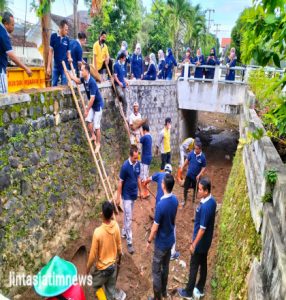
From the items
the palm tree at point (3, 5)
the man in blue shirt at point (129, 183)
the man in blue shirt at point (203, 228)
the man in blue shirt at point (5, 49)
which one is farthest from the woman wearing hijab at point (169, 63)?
the palm tree at point (3, 5)

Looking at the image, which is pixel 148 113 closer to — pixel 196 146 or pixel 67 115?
pixel 196 146

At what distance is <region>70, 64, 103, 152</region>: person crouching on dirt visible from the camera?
6297 millimetres

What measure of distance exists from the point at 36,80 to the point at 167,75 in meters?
6.81

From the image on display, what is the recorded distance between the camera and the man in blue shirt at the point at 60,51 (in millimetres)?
6636

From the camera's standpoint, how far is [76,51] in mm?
7129

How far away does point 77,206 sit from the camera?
654 cm

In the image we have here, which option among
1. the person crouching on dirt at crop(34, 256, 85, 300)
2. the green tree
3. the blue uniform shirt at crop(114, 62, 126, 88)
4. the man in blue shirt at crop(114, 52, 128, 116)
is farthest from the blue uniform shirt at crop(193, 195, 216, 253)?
the green tree

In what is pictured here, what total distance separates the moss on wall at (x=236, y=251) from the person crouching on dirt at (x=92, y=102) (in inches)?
128

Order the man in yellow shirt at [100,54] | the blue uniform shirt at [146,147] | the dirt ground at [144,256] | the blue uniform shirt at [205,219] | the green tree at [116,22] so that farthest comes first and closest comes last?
1. the green tree at [116,22]
2. the man in yellow shirt at [100,54]
3. the blue uniform shirt at [146,147]
4. the dirt ground at [144,256]
5. the blue uniform shirt at [205,219]

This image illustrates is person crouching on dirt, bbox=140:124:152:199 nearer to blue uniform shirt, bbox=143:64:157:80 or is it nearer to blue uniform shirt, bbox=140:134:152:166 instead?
blue uniform shirt, bbox=140:134:152:166

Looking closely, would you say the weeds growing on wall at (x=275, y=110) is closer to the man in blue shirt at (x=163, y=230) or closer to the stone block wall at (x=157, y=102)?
the man in blue shirt at (x=163, y=230)

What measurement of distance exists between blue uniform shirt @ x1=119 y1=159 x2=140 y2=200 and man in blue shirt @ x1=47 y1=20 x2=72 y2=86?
8.97 ft

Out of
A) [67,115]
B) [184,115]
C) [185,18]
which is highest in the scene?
[185,18]

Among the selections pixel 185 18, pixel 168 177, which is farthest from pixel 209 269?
pixel 185 18
